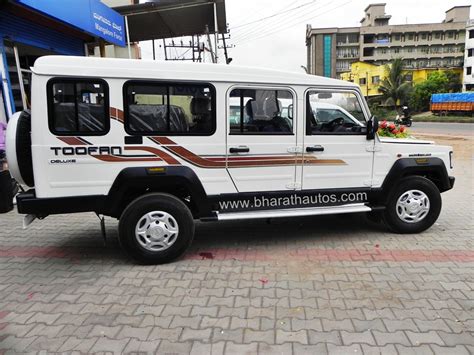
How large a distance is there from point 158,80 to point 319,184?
7.50 ft

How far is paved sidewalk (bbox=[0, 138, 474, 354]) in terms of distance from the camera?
3107 mm

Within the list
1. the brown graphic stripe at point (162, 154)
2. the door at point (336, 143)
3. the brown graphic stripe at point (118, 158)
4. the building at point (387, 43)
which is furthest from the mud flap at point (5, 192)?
the building at point (387, 43)

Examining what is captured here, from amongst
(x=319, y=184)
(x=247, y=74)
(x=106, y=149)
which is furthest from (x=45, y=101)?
(x=319, y=184)

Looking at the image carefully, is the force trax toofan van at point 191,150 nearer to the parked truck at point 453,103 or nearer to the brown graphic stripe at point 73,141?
the brown graphic stripe at point 73,141

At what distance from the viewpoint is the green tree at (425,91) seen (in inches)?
2383

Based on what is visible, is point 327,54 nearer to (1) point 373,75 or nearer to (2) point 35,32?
(1) point 373,75

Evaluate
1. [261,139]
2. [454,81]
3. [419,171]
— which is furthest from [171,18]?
[454,81]

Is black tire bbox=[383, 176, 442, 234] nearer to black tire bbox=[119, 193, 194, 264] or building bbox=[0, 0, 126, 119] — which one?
black tire bbox=[119, 193, 194, 264]

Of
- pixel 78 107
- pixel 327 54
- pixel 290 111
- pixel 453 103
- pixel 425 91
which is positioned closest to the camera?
pixel 78 107

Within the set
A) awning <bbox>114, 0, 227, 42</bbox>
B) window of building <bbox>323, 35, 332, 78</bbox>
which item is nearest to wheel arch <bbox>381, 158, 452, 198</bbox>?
awning <bbox>114, 0, 227, 42</bbox>

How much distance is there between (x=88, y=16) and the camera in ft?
33.0

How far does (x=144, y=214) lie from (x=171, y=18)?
1215cm

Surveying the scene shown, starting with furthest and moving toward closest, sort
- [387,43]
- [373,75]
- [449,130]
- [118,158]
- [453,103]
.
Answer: [387,43], [373,75], [453,103], [449,130], [118,158]

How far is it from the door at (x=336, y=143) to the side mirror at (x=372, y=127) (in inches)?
2.2
